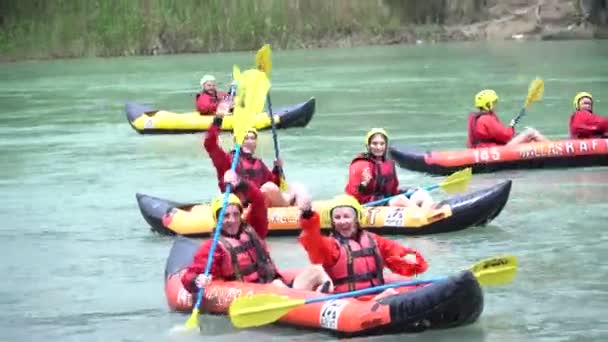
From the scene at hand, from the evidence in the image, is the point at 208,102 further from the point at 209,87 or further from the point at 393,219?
the point at 393,219

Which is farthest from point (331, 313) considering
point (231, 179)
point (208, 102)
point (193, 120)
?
point (193, 120)

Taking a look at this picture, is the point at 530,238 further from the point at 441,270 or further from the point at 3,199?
the point at 3,199

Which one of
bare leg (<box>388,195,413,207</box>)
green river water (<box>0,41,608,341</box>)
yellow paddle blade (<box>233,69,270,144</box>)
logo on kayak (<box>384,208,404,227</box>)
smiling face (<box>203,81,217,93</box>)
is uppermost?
yellow paddle blade (<box>233,69,270,144</box>)

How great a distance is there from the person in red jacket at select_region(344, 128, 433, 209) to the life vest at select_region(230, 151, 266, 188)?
0.73 m

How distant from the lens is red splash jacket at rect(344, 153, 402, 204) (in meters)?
11.8

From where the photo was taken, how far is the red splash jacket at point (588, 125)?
1530cm

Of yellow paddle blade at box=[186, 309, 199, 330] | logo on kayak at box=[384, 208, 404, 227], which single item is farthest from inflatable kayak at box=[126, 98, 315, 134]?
yellow paddle blade at box=[186, 309, 199, 330]

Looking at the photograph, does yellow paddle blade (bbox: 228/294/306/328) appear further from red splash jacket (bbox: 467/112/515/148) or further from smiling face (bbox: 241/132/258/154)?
red splash jacket (bbox: 467/112/515/148)

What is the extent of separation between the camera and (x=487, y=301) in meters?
9.43

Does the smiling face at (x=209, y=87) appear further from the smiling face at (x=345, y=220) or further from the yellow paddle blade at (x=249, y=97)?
the smiling face at (x=345, y=220)

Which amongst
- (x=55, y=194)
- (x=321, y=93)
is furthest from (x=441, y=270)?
(x=321, y=93)

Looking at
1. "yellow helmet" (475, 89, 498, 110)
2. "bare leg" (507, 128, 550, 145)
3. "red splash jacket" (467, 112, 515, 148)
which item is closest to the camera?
"yellow helmet" (475, 89, 498, 110)

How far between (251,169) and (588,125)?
4.93 meters

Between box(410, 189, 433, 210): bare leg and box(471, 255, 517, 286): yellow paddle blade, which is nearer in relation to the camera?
box(471, 255, 517, 286): yellow paddle blade
